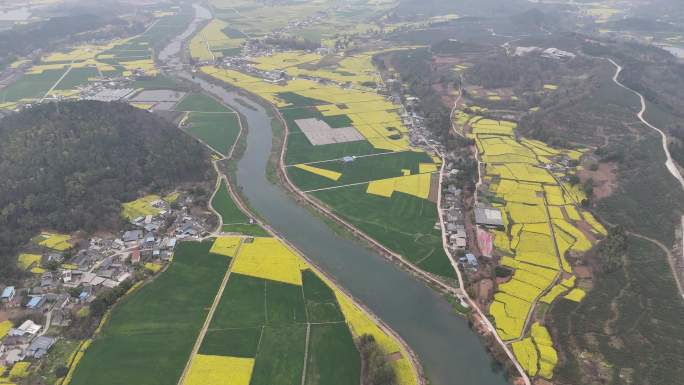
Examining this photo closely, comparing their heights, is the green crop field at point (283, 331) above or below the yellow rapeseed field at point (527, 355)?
below

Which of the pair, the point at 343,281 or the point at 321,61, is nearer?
the point at 343,281

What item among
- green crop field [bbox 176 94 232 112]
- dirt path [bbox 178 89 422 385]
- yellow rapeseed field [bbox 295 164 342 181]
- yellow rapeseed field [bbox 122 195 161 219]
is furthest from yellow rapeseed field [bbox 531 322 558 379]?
green crop field [bbox 176 94 232 112]

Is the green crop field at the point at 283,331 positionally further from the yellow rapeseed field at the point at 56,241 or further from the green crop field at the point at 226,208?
the yellow rapeseed field at the point at 56,241

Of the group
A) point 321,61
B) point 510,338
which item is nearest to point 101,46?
point 321,61

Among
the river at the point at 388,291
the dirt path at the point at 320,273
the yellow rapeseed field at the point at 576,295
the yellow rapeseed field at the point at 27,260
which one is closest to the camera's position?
the dirt path at the point at 320,273

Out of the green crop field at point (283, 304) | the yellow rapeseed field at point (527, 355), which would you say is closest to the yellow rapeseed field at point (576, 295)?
the yellow rapeseed field at point (527, 355)

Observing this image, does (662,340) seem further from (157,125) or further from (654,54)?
(654,54)

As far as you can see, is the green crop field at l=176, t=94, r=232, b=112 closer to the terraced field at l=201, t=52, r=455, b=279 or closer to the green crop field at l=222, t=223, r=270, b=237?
the terraced field at l=201, t=52, r=455, b=279
